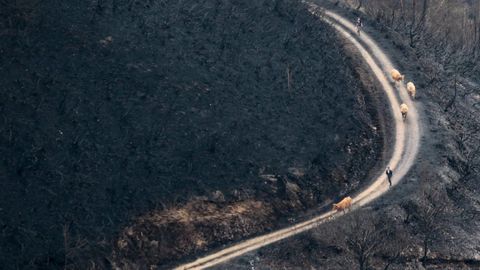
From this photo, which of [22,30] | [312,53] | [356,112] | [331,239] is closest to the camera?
[331,239]

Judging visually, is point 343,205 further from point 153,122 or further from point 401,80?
point 401,80

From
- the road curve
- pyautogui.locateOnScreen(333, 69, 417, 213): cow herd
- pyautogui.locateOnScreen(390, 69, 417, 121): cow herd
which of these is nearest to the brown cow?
pyautogui.locateOnScreen(333, 69, 417, 213): cow herd

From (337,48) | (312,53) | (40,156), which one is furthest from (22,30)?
(337,48)

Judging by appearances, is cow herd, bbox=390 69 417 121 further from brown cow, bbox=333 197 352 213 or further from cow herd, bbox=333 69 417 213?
Answer: brown cow, bbox=333 197 352 213

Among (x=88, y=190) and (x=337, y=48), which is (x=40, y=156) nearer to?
(x=88, y=190)

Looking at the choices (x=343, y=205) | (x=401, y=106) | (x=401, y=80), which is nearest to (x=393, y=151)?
(x=401, y=106)
